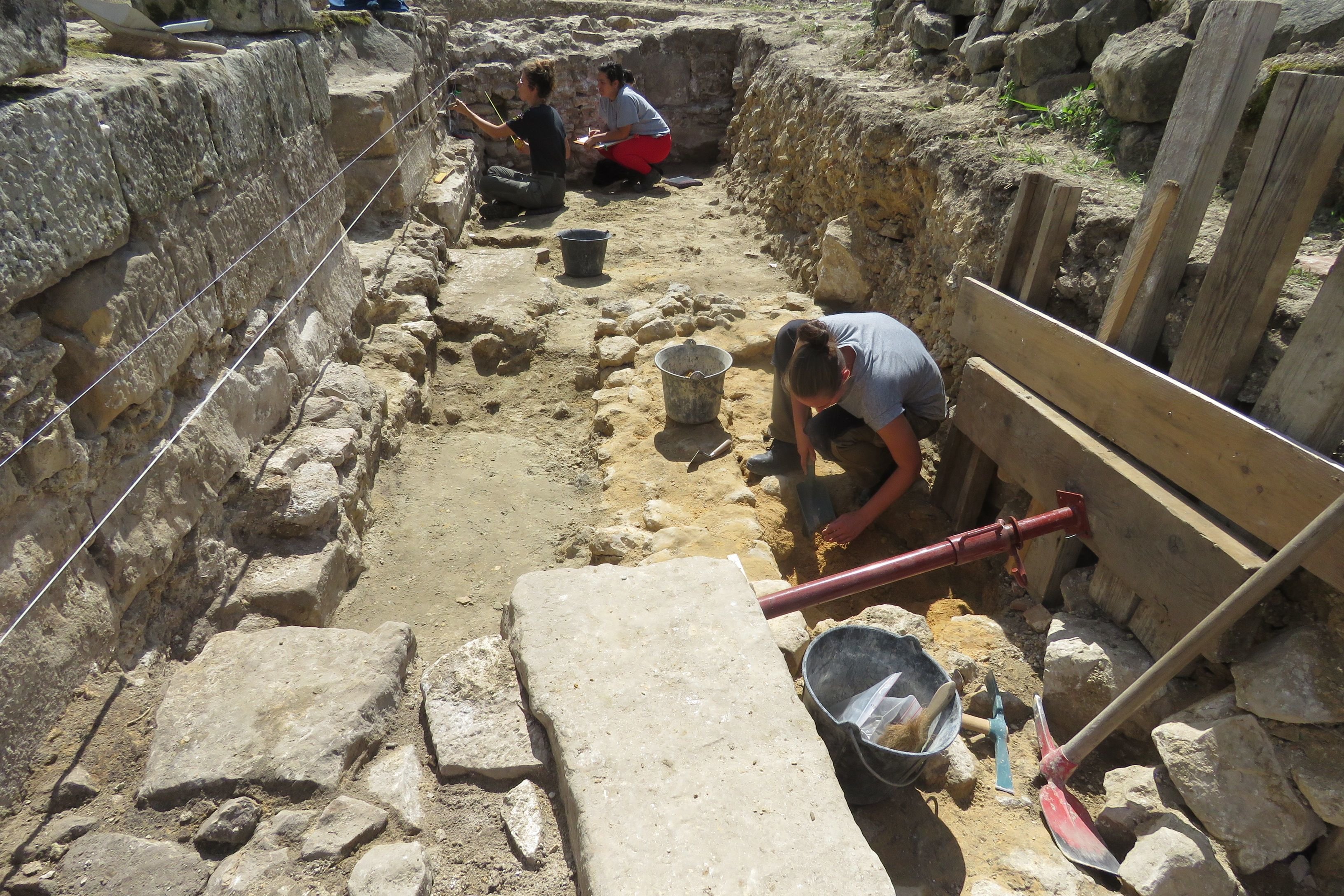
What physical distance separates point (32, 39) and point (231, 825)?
1.95 meters

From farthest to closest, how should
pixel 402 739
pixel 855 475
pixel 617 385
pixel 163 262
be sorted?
pixel 617 385 → pixel 855 475 → pixel 163 262 → pixel 402 739

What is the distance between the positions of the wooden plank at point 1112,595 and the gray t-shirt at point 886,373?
1.11 meters

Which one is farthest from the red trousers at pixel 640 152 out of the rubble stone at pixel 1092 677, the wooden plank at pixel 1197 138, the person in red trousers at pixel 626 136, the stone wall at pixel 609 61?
the rubble stone at pixel 1092 677

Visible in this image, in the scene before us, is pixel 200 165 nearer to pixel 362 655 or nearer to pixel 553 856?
pixel 362 655

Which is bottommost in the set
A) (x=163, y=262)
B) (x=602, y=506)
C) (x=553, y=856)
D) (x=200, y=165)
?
(x=602, y=506)

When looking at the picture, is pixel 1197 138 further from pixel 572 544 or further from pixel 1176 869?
pixel 572 544

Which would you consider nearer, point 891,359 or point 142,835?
point 142,835

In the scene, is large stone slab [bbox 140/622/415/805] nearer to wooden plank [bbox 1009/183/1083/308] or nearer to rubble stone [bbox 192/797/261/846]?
rubble stone [bbox 192/797/261/846]

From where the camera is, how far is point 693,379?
4.36 metres

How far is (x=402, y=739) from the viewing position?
207 cm

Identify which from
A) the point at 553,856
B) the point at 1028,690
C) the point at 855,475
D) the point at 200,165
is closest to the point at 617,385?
the point at 855,475

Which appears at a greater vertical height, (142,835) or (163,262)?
(163,262)

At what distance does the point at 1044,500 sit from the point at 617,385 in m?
2.78

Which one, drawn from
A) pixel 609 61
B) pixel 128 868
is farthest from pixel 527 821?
pixel 609 61
